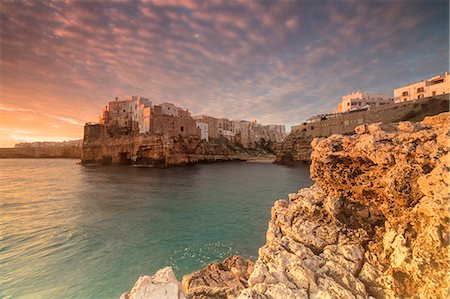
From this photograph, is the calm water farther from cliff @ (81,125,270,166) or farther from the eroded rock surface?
cliff @ (81,125,270,166)

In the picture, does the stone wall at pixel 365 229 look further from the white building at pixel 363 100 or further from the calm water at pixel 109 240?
the white building at pixel 363 100

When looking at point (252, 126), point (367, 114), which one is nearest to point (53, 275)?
point (367, 114)

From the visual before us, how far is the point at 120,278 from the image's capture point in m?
5.75

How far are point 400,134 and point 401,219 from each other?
1607 millimetres

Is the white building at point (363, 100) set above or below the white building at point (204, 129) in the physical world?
above

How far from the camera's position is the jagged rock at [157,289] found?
328 centimetres

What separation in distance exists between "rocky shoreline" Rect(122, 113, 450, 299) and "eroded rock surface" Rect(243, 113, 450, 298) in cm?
1

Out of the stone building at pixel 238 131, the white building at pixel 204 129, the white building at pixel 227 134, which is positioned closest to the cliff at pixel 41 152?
the white building at pixel 204 129

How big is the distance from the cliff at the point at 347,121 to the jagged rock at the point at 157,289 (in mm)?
43814

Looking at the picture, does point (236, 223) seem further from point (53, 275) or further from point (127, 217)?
point (53, 275)

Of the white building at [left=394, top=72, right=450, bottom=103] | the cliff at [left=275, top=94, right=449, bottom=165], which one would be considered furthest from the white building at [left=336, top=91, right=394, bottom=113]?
the cliff at [left=275, top=94, right=449, bottom=165]

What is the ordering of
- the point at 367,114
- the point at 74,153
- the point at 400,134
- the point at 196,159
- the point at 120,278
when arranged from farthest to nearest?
the point at 74,153 < the point at 196,159 < the point at 367,114 < the point at 120,278 < the point at 400,134

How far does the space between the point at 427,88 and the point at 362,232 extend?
189 feet

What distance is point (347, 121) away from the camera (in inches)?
1741
